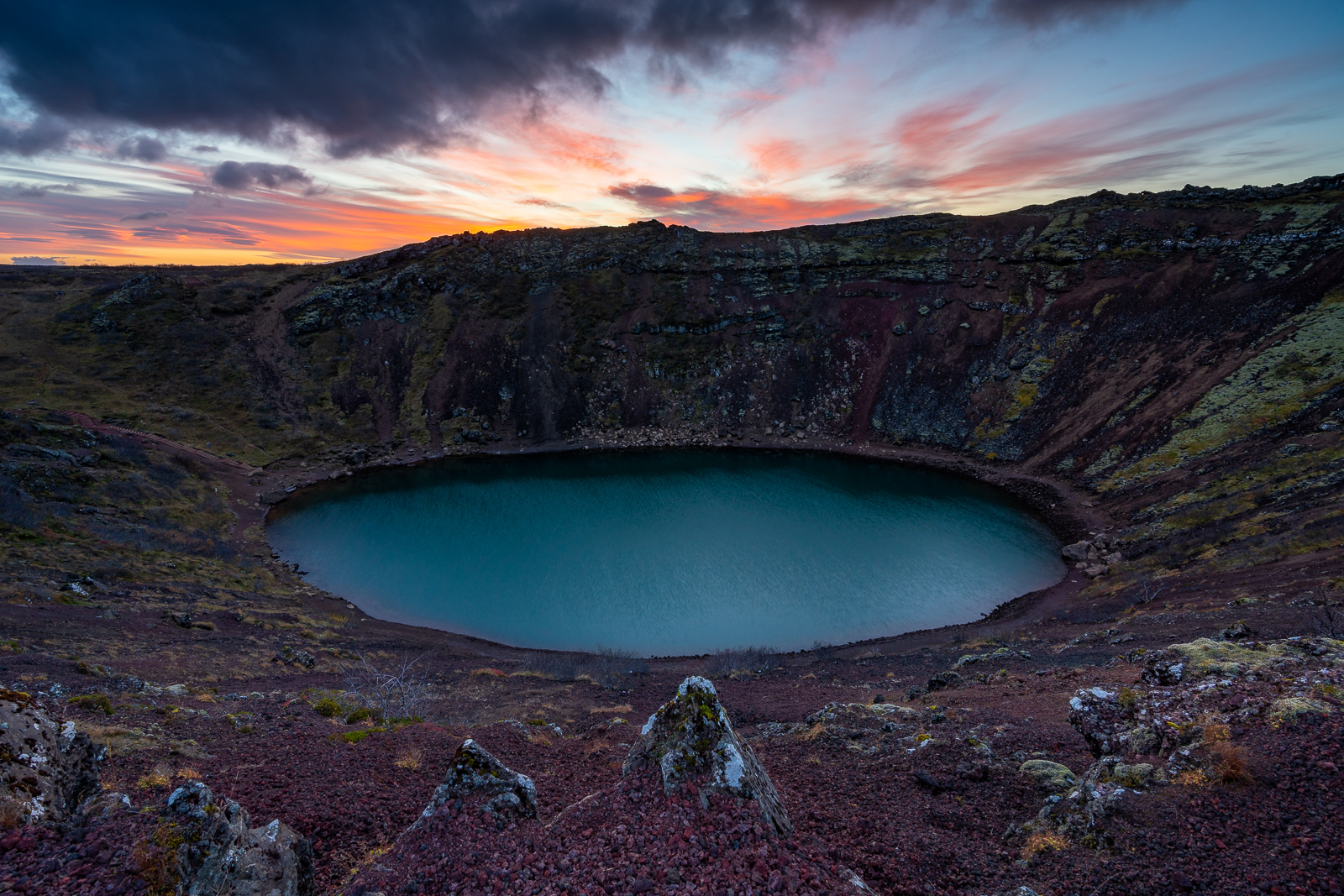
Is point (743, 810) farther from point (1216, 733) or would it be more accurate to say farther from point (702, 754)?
point (1216, 733)

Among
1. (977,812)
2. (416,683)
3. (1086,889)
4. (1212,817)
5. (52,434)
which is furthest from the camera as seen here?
(52,434)

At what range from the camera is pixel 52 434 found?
47750 millimetres

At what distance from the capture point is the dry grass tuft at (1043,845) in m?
8.27

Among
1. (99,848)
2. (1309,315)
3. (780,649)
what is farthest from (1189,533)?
(99,848)

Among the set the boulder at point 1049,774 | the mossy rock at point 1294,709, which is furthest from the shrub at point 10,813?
the mossy rock at point 1294,709

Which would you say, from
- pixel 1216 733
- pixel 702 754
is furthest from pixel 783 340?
pixel 702 754

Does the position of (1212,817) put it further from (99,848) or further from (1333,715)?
(99,848)

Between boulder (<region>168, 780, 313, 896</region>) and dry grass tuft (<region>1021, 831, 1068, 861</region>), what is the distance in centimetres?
978

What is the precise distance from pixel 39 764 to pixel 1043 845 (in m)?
13.3

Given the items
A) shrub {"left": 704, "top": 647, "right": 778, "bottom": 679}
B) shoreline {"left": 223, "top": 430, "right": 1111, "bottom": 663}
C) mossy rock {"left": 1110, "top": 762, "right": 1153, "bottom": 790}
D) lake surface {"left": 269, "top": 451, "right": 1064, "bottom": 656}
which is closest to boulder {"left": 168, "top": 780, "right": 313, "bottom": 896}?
mossy rock {"left": 1110, "top": 762, "right": 1153, "bottom": 790}

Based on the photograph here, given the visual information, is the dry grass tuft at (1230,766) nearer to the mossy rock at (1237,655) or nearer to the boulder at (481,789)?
the mossy rock at (1237,655)

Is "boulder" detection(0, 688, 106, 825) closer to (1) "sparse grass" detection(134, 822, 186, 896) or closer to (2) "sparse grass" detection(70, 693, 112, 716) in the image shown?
(1) "sparse grass" detection(134, 822, 186, 896)

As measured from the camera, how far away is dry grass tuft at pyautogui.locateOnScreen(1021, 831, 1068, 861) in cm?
827

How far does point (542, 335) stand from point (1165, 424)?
73.5m
